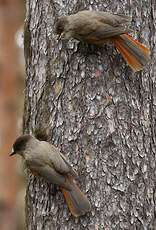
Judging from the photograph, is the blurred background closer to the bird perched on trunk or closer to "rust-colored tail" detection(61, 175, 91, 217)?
the bird perched on trunk

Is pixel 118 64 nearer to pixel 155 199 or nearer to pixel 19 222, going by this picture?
pixel 155 199

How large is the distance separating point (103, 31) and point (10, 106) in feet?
12.4

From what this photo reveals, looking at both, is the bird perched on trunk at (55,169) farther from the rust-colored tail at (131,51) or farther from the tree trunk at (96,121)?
the rust-colored tail at (131,51)

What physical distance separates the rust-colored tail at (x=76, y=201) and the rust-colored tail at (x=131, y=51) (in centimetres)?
96

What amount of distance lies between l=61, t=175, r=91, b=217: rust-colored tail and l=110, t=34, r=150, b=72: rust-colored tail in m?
0.96

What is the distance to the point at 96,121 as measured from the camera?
267 centimetres

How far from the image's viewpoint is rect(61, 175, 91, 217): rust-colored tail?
2.51 metres

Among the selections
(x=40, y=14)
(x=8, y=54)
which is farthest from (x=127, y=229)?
(x=8, y=54)

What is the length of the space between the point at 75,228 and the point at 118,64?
3.89 ft

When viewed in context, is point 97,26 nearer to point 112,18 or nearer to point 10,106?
point 112,18

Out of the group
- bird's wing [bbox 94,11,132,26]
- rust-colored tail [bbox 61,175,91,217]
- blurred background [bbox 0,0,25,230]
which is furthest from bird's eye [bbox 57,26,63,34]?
blurred background [bbox 0,0,25,230]

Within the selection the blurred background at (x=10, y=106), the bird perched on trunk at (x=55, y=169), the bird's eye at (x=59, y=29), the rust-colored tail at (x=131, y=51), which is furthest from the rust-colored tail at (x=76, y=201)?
the blurred background at (x=10, y=106)

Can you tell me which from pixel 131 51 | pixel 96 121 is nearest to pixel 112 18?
pixel 131 51

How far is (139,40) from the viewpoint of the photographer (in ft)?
9.66
